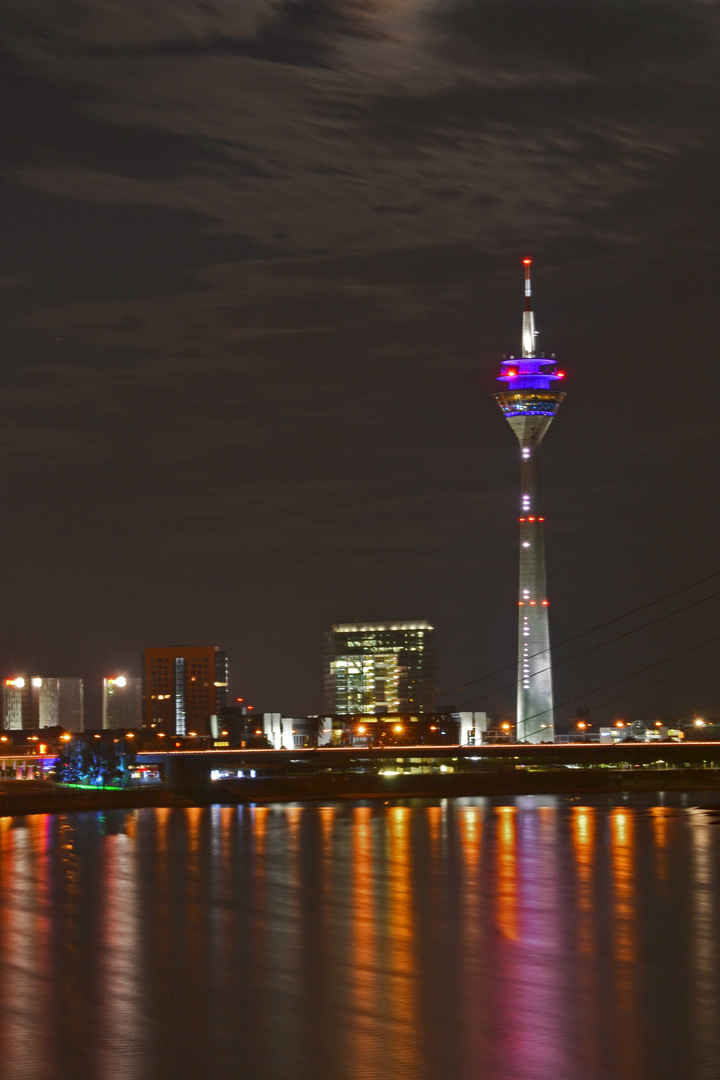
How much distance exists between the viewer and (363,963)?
945 inches

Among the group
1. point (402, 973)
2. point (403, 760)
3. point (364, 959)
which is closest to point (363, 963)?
point (364, 959)

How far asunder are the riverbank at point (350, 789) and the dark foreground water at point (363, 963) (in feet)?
142

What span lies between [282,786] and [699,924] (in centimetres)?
8660

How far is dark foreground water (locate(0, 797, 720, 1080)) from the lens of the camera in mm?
17234

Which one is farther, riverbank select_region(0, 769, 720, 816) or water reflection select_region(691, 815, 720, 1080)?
riverbank select_region(0, 769, 720, 816)

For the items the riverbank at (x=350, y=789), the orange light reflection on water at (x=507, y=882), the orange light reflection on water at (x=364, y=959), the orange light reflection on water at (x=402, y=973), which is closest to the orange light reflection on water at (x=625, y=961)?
the orange light reflection on water at (x=507, y=882)

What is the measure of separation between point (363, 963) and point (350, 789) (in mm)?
91904

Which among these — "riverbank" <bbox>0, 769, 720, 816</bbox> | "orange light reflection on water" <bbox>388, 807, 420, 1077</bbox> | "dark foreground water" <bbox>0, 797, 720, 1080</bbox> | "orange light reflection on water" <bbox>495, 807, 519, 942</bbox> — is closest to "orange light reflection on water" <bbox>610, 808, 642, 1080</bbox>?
"dark foreground water" <bbox>0, 797, 720, 1080</bbox>

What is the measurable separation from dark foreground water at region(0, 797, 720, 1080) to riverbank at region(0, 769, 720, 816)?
142 ft

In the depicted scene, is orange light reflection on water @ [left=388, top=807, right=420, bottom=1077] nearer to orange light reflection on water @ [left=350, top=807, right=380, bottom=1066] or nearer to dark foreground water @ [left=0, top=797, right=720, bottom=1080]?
dark foreground water @ [left=0, top=797, right=720, bottom=1080]

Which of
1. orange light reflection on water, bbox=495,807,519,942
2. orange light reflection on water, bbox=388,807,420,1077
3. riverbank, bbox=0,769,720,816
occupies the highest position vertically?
orange light reflection on water, bbox=388,807,420,1077

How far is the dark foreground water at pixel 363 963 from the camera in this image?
17234 millimetres

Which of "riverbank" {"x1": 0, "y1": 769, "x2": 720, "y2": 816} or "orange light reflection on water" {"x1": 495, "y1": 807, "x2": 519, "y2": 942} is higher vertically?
"orange light reflection on water" {"x1": 495, "y1": 807, "x2": 519, "y2": 942}

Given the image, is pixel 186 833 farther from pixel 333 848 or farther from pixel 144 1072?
pixel 144 1072
